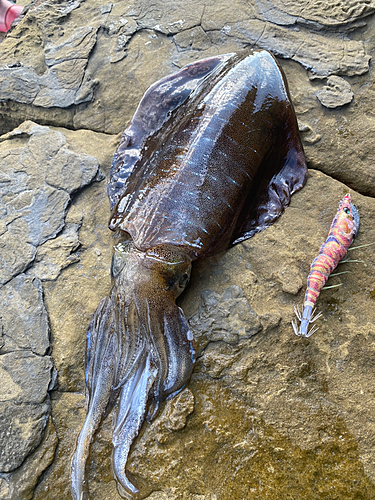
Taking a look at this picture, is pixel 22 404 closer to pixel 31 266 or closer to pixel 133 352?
pixel 133 352

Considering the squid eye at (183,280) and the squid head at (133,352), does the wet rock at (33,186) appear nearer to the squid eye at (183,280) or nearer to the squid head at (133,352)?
the squid head at (133,352)

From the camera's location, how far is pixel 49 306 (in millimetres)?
3146

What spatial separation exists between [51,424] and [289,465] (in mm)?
1401

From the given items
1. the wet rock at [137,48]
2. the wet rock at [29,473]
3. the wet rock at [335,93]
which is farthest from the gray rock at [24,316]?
the wet rock at [335,93]

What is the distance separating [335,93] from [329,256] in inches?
70.4

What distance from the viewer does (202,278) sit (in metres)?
3.23

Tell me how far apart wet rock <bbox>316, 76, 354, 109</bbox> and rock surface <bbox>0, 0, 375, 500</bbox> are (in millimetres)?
13

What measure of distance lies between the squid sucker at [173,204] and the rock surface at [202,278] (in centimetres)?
11

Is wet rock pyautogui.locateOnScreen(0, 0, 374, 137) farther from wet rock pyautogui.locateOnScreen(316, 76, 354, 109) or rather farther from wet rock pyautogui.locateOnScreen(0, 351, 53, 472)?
wet rock pyautogui.locateOnScreen(0, 351, 53, 472)

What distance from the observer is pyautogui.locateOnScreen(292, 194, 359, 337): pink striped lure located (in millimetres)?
2926

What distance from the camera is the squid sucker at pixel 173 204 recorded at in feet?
8.95

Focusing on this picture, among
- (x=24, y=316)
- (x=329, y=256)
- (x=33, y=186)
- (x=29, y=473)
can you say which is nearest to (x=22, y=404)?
(x=29, y=473)

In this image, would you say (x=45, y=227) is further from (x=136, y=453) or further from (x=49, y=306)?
(x=136, y=453)

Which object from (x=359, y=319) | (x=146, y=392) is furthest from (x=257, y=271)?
(x=146, y=392)
